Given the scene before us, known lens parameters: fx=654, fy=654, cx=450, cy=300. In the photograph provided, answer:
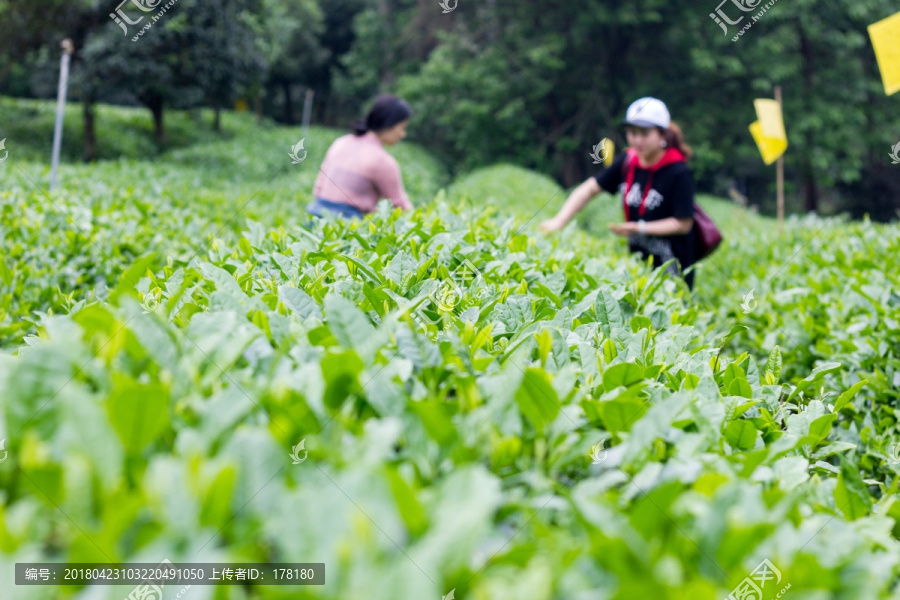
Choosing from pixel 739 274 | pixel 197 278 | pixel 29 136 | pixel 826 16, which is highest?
pixel 826 16

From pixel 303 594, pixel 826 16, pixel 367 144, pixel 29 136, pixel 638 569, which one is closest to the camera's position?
pixel 303 594

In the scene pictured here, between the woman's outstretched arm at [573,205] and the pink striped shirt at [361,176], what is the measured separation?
0.92 m

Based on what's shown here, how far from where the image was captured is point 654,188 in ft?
13.5

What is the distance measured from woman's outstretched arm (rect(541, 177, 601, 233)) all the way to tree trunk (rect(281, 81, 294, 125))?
3109 cm

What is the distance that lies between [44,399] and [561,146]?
21190 mm

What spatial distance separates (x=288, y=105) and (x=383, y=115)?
31.2 m

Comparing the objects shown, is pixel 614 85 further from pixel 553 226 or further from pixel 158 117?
pixel 553 226

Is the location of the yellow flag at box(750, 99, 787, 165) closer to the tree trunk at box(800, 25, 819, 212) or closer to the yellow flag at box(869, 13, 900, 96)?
the yellow flag at box(869, 13, 900, 96)

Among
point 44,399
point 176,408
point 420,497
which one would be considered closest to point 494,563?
point 420,497

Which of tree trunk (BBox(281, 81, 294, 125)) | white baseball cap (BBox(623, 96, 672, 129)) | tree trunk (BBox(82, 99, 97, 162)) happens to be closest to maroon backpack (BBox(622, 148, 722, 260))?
white baseball cap (BBox(623, 96, 672, 129))

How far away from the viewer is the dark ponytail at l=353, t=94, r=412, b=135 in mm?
4371

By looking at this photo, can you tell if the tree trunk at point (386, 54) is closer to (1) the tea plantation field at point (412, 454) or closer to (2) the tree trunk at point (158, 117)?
(2) the tree trunk at point (158, 117)

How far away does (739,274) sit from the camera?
5.76 metres

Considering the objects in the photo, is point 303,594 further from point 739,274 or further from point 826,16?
point 826,16
